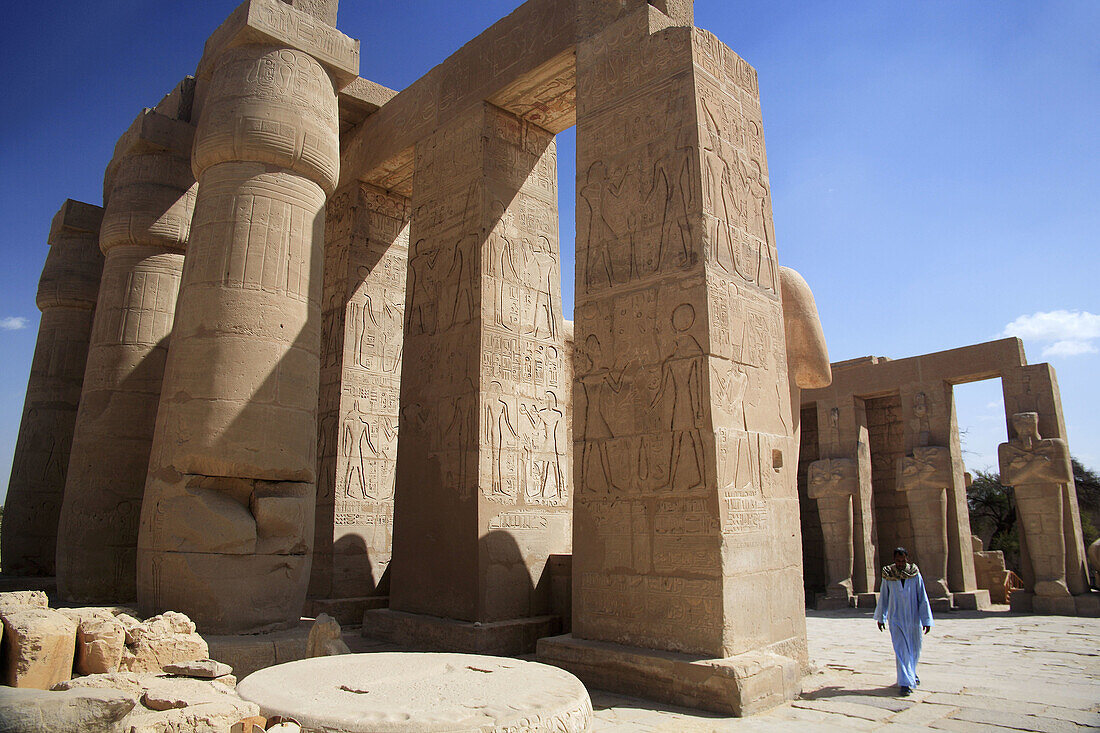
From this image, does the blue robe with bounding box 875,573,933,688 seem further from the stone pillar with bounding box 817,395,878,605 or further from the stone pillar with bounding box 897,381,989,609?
the stone pillar with bounding box 817,395,878,605

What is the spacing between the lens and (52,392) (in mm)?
9273

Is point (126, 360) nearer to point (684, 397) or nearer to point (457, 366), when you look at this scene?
point (457, 366)

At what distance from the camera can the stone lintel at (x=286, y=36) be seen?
628 cm

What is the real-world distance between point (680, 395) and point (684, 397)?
0.04m

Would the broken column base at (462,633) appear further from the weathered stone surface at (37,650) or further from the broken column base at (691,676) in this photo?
the weathered stone surface at (37,650)

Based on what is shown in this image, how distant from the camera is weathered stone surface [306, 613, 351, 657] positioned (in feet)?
14.1

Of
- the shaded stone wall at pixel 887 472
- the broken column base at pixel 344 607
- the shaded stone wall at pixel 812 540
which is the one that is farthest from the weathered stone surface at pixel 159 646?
the shaded stone wall at pixel 887 472

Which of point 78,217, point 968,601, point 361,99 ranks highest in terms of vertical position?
point 361,99

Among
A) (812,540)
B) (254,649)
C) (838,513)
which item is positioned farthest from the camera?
(812,540)

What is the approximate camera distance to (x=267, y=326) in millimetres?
5645

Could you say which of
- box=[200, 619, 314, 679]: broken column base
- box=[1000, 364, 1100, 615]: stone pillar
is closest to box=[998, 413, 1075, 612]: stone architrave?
box=[1000, 364, 1100, 615]: stone pillar

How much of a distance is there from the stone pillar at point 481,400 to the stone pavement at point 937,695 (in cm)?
187

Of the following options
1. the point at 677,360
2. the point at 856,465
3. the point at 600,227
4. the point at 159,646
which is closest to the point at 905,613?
the point at 677,360

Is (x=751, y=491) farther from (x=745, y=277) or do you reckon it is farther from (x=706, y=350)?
(x=745, y=277)
